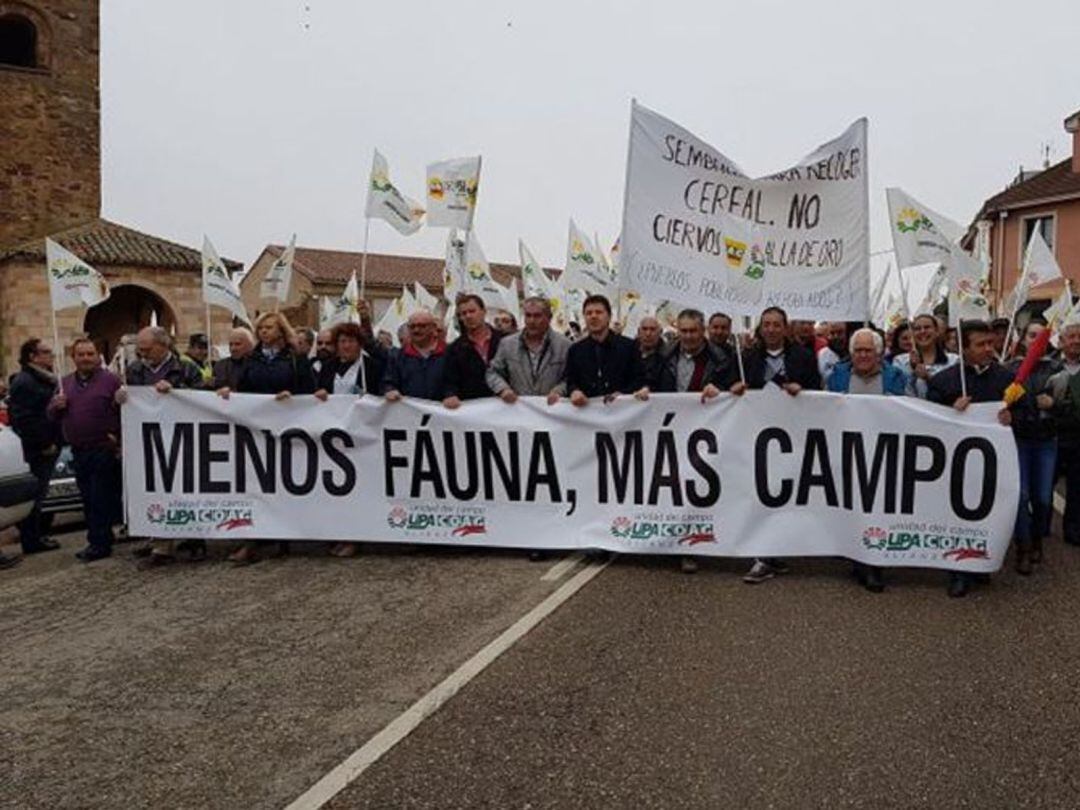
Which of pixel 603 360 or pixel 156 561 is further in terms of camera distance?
pixel 156 561

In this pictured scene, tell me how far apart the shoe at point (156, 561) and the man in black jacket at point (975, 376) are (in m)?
5.75

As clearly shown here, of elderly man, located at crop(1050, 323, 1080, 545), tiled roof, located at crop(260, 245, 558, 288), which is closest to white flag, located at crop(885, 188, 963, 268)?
elderly man, located at crop(1050, 323, 1080, 545)

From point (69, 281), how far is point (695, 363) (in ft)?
23.0

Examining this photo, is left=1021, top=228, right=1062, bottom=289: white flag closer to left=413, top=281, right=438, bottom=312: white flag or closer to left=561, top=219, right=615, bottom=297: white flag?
left=561, top=219, right=615, bottom=297: white flag

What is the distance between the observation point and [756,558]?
6.29 meters

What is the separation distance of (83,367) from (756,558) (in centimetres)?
547

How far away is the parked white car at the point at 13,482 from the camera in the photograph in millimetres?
7387

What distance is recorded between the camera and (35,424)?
26.4ft

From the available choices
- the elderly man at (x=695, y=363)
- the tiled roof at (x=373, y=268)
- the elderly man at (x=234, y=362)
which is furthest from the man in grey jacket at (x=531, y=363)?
the tiled roof at (x=373, y=268)

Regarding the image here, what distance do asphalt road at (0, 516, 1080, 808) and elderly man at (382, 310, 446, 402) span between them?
160 cm

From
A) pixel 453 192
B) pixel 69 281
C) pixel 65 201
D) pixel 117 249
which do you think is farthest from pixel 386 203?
pixel 65 201

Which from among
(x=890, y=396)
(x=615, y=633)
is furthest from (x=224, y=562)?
(x=890, y=396)

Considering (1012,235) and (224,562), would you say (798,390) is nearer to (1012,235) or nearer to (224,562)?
(224,562)

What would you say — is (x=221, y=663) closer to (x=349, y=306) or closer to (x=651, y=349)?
(x=651, y=349)
